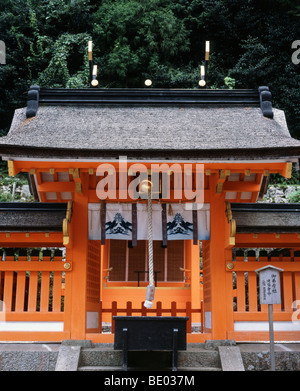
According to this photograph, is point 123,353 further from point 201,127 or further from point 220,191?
point 201,127

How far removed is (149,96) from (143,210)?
2480 millimetres

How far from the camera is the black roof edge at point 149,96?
8.41 metres

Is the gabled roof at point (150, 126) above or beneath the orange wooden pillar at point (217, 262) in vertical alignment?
above

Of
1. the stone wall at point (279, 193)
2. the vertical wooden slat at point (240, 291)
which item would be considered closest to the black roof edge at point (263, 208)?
the vertical wooden slat at point (240, 291)

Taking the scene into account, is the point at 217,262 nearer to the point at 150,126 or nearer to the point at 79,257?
the point at 79,257

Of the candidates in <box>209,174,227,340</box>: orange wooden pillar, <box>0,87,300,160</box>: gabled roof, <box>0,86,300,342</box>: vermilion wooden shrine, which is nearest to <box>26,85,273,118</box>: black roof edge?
<box>0,87,300,160</box>: gabled roof

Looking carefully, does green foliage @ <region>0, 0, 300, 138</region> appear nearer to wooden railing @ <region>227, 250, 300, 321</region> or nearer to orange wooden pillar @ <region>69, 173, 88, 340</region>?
orange wooden pillar @ <region>69, 173, 88, 340</region>

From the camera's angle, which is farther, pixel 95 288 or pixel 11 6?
pixel 11 6

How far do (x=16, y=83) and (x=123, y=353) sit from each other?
18.9m

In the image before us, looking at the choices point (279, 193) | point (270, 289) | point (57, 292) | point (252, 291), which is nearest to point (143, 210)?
point (57, 292)

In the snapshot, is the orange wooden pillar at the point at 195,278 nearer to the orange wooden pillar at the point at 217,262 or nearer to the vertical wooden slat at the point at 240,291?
the vertical wooden slat at the point at 240,291

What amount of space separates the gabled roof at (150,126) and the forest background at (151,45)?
13.1 metres

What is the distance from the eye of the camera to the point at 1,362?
21.1 feet

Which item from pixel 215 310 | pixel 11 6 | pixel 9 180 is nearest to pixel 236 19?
pixel 11 6
